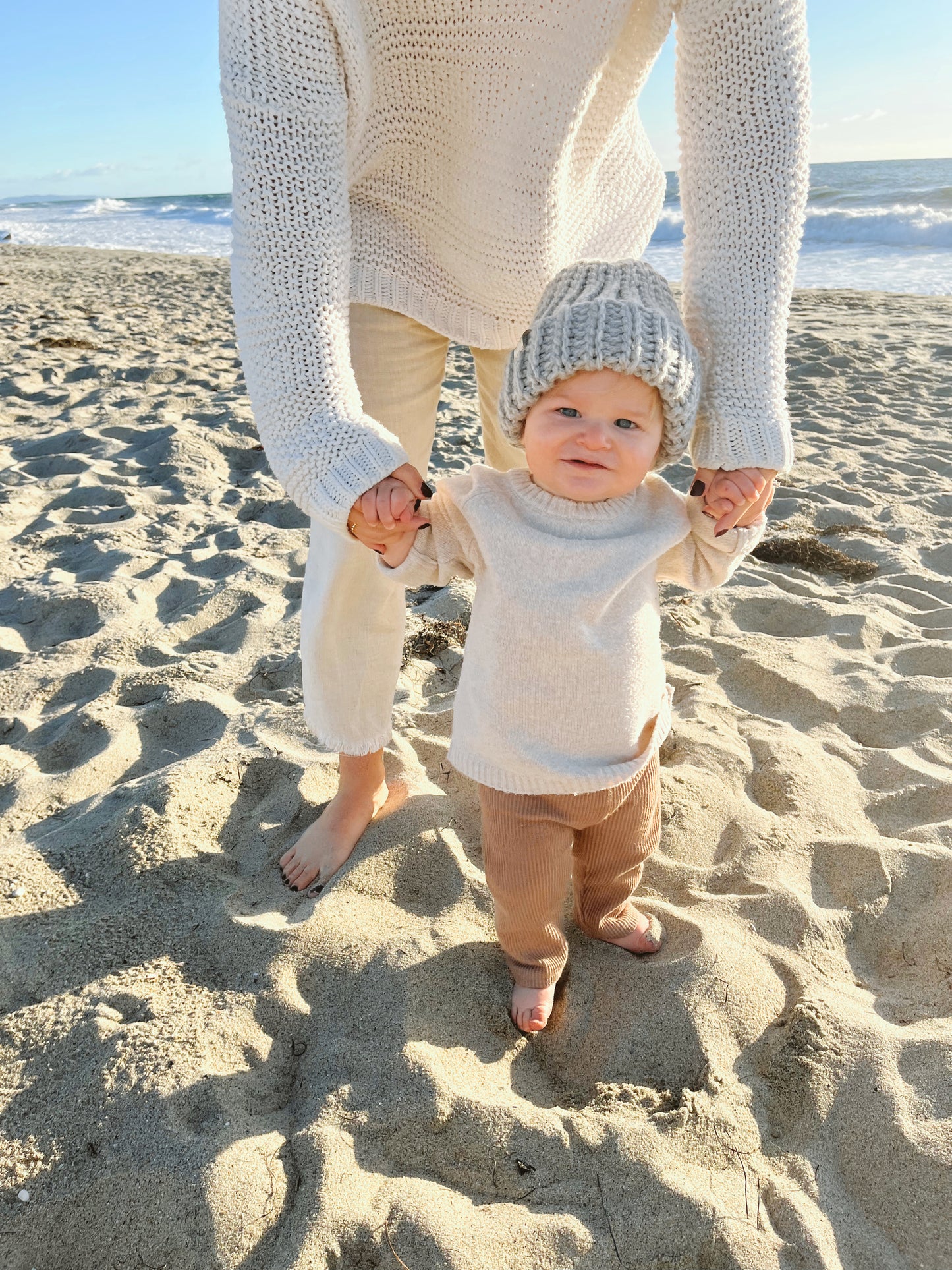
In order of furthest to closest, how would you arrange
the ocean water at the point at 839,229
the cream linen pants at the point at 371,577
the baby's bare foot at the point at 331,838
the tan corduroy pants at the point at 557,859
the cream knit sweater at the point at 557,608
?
1. the ocean water at the point at 839,229
2. the baby's bare foot at the point at 331,838
3. the cream linen pants at the point at 371,577
4. the tan corduroy pants at the point at 557,859
5. the cream knit sweater at the point at 557,608

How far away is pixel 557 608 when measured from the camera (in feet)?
4.92

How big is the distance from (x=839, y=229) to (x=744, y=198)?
17003 mm

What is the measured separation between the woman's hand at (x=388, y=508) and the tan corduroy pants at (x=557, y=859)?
1.67 feet

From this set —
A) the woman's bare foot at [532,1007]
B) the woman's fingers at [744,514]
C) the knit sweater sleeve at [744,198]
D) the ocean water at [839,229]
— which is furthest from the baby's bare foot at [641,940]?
the ocean water at [839,229]

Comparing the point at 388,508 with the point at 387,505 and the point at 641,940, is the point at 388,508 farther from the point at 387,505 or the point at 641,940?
the point at 641,940

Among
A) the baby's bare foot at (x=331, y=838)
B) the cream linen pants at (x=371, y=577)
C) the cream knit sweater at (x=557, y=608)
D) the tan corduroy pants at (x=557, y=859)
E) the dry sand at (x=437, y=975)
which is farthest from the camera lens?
the baby's bare foot at (x=331, y=838)

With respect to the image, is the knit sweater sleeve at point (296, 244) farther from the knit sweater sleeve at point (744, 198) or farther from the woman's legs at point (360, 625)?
the knit sweater sleeve at point (744, 198)

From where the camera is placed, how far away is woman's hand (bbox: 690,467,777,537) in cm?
155

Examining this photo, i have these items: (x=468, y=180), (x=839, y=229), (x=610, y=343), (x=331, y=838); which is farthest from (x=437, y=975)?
(x=839, y=229)

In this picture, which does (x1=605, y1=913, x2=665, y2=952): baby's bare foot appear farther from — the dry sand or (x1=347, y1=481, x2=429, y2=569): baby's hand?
(x1=347, y1=481, x2=429, y2=569): baby's hand

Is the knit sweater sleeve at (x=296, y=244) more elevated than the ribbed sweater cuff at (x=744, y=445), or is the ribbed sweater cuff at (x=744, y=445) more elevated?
the knit sweater sleeve at (x=296, y=244)

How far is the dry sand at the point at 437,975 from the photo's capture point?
136 centimetres

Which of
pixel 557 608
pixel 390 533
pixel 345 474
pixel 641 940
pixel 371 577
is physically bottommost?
pixel 641 940

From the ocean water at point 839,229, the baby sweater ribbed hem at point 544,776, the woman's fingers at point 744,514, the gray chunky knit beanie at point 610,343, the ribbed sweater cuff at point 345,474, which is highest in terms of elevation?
the gray chunky knit beanie at point 610,343
